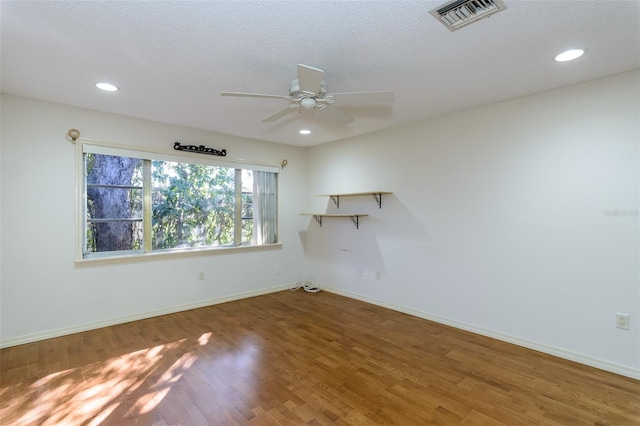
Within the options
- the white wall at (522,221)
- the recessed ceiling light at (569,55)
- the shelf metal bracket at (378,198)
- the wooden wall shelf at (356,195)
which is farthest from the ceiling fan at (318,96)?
the shelf metal bracket at (378,198)

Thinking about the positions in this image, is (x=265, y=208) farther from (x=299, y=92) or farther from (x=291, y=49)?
(x=291, y=49)

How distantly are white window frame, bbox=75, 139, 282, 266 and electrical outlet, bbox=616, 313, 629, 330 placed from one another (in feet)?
13.9

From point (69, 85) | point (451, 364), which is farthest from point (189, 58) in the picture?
point (451, 364)

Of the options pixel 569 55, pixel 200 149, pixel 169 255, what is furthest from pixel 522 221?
pixel 169 255

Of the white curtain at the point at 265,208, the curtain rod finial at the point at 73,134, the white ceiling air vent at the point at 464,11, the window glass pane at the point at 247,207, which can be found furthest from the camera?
the white curtain at the point at 265,208

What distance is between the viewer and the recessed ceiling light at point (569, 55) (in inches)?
87.4

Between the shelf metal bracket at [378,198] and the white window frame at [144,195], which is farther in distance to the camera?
the shelf metal bracket at [378,198]

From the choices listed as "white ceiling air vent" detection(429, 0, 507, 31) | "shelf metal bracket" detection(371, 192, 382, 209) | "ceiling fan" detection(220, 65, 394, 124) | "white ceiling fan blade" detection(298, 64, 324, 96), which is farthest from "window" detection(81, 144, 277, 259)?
"white ceiling air vent" detection(429, 0, 507, 31)

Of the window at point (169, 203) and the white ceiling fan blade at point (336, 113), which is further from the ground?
the white ceiling fan blade at point (336, 113)

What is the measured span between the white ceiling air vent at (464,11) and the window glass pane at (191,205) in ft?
11.8

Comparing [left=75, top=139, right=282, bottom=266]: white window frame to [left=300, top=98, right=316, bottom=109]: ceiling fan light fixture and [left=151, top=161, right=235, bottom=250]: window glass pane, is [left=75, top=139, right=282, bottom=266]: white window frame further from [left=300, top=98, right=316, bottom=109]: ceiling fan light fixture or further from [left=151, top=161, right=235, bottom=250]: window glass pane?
[left=300, top=98, right=316, bottom=109]: ceiling fan light fixture

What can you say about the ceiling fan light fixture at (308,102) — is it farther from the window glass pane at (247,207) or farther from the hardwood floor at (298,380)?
the window glass pane at (247,207)

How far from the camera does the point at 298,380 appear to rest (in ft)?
8.00

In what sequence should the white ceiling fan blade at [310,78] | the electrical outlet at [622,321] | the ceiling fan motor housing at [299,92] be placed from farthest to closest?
the electrical outlet at [622,321]
the ceiling fan motor housing at [299,92]
the white ceiling fan blade at [310,78]
